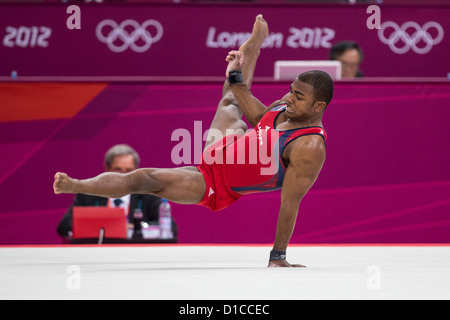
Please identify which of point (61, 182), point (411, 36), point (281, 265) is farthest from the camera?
point (411, 36)

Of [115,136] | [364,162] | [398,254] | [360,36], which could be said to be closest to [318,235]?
[364,162]

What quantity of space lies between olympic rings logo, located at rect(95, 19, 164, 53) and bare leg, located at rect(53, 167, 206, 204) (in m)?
3.70

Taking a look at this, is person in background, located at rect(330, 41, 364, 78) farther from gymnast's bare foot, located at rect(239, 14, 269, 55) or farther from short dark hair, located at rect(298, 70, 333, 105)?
short dark hair, located at rect(298, 70, 333, 105)

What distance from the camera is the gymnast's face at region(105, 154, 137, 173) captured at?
16.5 feet

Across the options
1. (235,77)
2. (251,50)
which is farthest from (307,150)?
(251,50)

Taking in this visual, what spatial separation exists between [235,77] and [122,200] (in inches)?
56.0

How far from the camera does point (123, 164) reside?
506 cm

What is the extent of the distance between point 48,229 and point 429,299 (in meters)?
3.54

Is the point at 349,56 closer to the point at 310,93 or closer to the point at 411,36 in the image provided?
the point at 411,36

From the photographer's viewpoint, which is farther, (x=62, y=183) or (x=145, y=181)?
(x=145, y=181)

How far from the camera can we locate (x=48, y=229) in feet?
17.8

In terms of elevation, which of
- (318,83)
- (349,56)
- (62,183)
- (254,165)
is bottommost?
(62,183)

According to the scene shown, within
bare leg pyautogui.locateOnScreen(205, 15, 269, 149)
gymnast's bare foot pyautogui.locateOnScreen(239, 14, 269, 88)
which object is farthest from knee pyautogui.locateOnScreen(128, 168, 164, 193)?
gymnast's bare foot pyautogui.locateOnScreen(239, 14, 269, 88)
